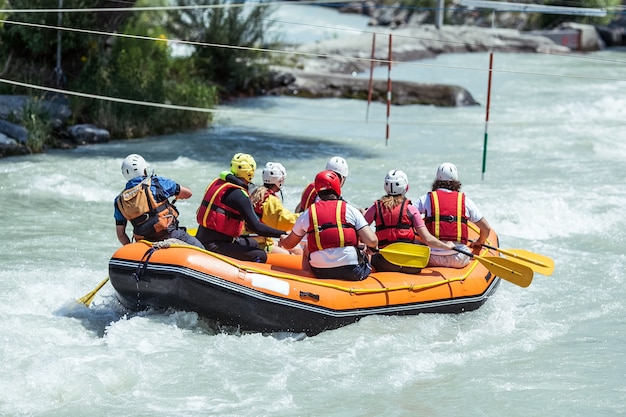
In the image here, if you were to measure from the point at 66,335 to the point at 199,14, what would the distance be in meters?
12.9

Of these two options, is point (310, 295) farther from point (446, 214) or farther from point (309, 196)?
point (446, 214)

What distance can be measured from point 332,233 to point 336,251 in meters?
0.15

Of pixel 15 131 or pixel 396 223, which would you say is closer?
pixel 396 223

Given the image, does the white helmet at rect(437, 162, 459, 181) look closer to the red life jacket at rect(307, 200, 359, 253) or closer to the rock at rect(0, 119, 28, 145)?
the red life jacket at rect(307, 200, 359, 253)

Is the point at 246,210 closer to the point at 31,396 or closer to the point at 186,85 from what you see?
the point at 31,396

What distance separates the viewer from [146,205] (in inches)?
277

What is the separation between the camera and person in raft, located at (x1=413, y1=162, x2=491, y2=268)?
7758mm

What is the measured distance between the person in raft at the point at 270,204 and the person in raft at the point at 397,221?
654 millimetres

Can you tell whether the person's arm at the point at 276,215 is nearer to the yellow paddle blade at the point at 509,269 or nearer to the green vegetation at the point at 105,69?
the yellow paddle blade at the point at 509,269

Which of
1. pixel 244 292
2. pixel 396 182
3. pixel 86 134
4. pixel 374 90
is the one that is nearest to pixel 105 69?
pixel 86 134

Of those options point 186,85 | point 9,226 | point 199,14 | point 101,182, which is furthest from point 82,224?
point 199,14

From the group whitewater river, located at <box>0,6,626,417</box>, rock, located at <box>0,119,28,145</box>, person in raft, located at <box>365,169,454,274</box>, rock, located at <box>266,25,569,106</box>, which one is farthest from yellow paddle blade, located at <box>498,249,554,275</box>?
rock, located at <box>0,119,28,145</box>

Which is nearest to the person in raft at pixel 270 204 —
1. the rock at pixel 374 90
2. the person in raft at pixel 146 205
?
the person in raft at pixel 146 205

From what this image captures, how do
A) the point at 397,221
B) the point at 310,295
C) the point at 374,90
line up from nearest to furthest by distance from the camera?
the point at 310,295, the point at 397,221, the point at 374,90
